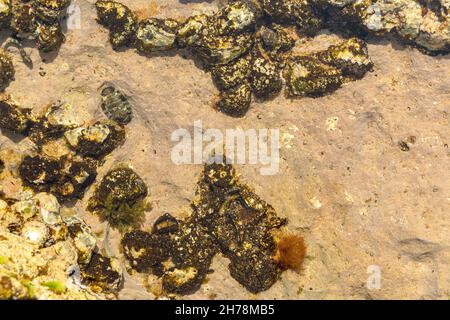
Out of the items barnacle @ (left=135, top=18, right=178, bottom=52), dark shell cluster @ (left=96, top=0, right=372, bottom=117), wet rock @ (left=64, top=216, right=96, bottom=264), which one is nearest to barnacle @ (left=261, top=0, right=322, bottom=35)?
dark shell cluster @ (left=96, top=0, right=372, bottom=117)

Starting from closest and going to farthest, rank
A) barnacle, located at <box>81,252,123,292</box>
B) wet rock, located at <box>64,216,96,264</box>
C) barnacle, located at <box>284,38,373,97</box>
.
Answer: barnacle, located at <box>81,252,123,292</box> → wet rock, located at <box>64,216,96,264</box> → barnacle, located at <box>284,38,373,97</box>

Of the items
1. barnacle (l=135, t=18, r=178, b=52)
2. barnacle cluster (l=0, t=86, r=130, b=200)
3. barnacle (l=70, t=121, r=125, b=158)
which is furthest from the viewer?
barnacle (l=135, t=18, r=178, b=52)

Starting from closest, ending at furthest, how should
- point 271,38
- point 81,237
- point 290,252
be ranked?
point 81,237 < point 290,252 < point 271,38

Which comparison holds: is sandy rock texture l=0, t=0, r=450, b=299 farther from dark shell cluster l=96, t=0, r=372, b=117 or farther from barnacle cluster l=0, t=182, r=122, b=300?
barnacle cluster l=0, t=182, r=122, b=300

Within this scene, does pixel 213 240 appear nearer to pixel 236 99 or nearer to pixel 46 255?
pixel 236 99

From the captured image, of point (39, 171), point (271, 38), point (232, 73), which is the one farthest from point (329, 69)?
point (39, 171)

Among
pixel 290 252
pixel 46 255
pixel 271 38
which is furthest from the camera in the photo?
pixel 271 38
